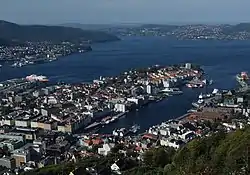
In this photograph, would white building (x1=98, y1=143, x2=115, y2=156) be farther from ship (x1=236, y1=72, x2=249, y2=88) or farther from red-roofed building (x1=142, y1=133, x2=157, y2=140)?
ship (x1=236, y1=72, x2=249, y2=88)

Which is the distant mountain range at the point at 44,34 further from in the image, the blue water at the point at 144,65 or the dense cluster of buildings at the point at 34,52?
the blue water at the point at 144,65

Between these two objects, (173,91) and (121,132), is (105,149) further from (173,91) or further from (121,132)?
(173,91)

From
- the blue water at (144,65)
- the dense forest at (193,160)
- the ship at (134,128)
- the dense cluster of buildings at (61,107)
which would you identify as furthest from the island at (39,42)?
the dense forest at (193,160)

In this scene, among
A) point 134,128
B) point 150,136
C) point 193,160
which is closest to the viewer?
point 193,160

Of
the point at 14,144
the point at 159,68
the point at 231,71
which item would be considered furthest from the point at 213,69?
the point at 14,144

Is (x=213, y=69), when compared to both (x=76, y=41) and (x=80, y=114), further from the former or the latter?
(x=76, y=41)

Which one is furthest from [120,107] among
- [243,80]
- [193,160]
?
[193,160]

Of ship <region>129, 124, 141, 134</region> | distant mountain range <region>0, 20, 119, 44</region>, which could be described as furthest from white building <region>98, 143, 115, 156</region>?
distant mountain range <region>0, 20, 119, 44</region>
